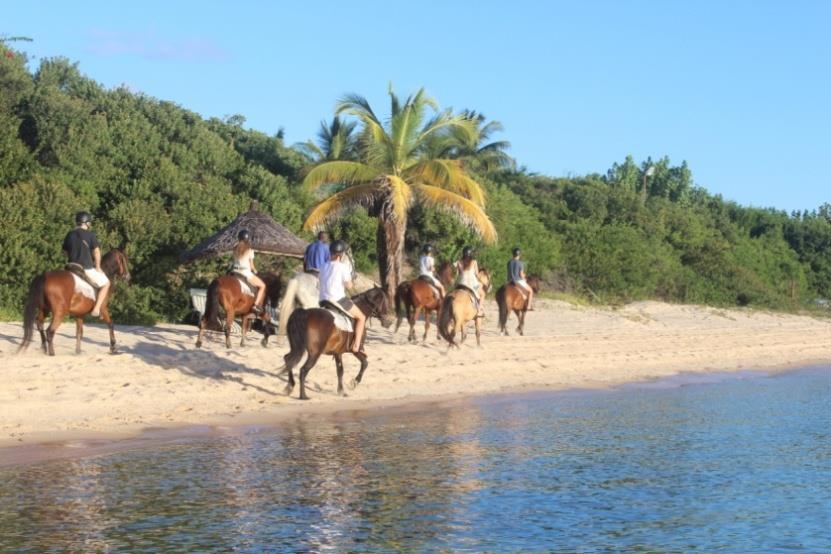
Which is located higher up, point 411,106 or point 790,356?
point 411,106

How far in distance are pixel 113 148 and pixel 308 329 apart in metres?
19.1

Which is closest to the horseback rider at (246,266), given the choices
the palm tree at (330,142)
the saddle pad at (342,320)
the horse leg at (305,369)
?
the horse leg at (305,369)

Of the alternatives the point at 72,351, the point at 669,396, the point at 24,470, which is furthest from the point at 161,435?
the point at 669,396

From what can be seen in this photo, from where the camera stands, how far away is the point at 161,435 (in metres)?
13.5

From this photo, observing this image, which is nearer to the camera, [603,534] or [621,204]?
[603,534]

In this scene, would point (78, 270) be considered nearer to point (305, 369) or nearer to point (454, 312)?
point (305, 369)

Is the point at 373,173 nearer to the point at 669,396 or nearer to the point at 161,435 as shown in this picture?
the point at 669,396

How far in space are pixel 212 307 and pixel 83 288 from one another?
2486 mm

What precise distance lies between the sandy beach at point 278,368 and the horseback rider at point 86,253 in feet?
3.37

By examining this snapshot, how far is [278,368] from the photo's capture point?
1808 centimetres

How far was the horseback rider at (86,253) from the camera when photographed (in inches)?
653

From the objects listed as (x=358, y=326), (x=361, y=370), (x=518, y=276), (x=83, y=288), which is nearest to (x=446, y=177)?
(x=518, y=276)

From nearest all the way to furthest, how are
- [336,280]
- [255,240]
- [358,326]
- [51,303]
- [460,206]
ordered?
[336,280]
[51,303]
[358,326]
[255,240]
[460,206]

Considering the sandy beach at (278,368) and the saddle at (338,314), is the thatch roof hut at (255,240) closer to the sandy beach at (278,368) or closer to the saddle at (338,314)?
the sandy beach at (278,368)
